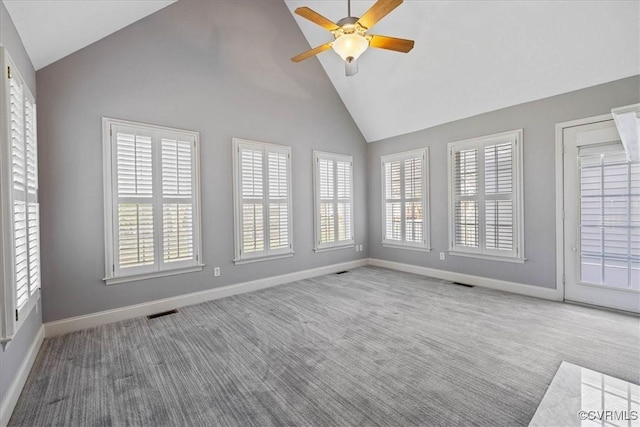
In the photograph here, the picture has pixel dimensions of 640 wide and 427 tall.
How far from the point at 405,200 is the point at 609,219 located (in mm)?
2821

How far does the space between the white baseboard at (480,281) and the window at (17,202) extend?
204 inches

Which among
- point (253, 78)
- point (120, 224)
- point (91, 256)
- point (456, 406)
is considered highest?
point (253, 78)

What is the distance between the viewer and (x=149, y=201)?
3.51m

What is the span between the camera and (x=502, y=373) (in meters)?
2.20

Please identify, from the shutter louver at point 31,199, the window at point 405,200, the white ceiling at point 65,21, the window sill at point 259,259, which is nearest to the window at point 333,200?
the window sill at point 259,259

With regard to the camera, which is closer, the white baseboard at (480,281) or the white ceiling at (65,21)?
the white ceiling at (65,21)

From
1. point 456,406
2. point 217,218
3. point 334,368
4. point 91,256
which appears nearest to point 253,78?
point 217,218

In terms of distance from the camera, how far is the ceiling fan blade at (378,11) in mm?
2391

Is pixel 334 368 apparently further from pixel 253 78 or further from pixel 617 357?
pixel 253 78

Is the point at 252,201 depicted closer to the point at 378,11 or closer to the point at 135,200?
the point at 135,200

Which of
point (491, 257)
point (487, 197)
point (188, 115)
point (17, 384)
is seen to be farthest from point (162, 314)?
point (487, 197)

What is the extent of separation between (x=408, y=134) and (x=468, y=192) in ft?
5.25

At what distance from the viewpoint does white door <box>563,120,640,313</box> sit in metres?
3.28

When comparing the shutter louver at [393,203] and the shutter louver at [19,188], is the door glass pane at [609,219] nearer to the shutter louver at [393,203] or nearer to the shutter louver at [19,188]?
the shutter louver at [393,203]
